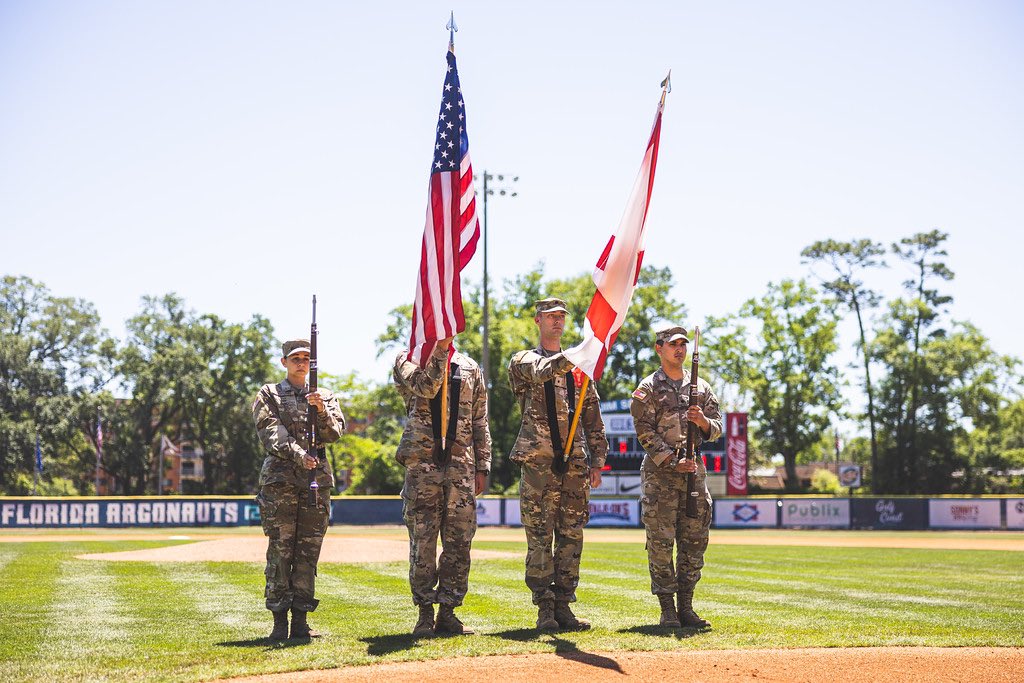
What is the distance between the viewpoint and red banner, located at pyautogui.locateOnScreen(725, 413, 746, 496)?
1574 inches

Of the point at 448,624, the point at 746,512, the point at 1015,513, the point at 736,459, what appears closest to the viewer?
the point at 448,624

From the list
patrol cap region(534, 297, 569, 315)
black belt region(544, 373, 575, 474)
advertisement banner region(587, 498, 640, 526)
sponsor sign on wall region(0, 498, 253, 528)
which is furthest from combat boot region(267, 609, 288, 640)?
advertisement banner region(587, 498, 640, 526)

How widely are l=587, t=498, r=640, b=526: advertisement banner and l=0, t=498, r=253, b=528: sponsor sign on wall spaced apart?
1298 cm

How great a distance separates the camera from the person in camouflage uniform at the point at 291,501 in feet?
24.6

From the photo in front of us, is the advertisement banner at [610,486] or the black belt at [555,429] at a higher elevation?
the black belt at [555,429]

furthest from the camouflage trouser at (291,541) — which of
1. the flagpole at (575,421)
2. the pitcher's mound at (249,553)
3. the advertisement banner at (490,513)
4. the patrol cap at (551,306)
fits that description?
the advertisement banner at (490,513)

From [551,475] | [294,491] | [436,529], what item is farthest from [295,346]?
[551,475]

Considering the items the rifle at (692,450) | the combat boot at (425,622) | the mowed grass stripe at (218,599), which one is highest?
the rifle at (692,450)

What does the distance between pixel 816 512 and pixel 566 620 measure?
33477mm

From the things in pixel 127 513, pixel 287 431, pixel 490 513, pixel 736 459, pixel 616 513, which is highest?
pixel 287 431

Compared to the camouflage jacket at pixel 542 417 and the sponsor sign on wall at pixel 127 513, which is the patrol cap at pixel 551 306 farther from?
the sponsor sign on wall at pixel 127 513

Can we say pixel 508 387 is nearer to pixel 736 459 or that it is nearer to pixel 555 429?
pixel 736 459

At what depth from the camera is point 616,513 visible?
39219 mm

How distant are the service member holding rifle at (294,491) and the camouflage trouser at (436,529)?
0.71m
